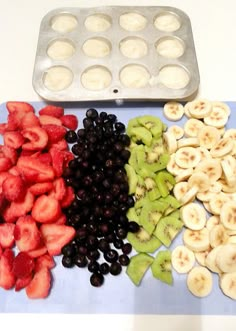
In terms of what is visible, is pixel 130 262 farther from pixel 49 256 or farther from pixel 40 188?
pixel 40 188

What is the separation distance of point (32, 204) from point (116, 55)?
2.68ft

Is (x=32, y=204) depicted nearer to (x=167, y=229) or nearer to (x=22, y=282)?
(x=22, y=282)

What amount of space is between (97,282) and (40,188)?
38cm

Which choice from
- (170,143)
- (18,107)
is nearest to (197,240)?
(170,143)

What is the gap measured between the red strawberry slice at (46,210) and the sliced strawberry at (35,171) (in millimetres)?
81

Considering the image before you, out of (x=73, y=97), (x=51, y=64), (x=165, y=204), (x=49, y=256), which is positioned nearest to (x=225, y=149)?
(x=165, y=204)

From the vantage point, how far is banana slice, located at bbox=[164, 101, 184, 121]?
Answer: 5.09ft

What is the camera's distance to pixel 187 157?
1.41 meters

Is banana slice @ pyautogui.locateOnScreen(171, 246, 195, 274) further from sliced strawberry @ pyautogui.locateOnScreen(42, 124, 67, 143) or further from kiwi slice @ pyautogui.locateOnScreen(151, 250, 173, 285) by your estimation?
sliced strawberry @ pyautogui.locateOnScreen(42, 124, 67, 143)

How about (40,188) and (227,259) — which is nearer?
(227,259)

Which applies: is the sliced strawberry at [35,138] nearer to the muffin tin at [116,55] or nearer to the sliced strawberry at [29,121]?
the sliced strawberry at [29,121]

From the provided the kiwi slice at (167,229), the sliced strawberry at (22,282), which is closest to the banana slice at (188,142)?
the kiwi slice at (167,229)

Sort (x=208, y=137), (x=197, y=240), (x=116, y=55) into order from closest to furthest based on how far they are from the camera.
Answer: (x=197, y=240)
(x=208, y=137)
(x=116, y=55)

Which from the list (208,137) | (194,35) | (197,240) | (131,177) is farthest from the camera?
(194,35)
